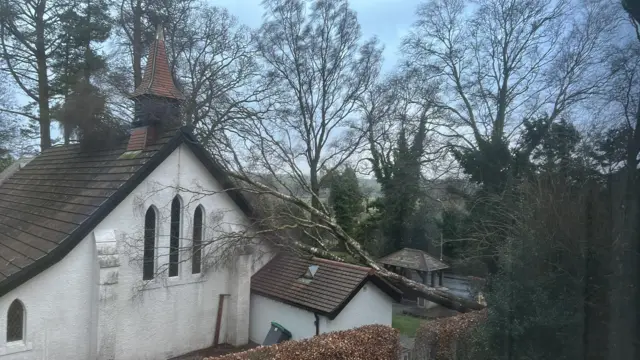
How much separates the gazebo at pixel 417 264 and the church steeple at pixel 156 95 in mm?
10371

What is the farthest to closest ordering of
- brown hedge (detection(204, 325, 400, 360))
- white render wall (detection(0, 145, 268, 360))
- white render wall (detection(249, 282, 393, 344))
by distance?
white render wall (detection(249, 282, 393, 344))
white render wall (detection(0, 145, 268, 360))
brown hedge (detection(204, 325, 400, 360))

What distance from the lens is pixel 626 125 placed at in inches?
138

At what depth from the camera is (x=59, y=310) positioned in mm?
7574

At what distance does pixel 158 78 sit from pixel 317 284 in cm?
624

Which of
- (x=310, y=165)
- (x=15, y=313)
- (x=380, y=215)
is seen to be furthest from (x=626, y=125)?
(x=380, y=215)

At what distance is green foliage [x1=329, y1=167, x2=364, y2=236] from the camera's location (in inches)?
797

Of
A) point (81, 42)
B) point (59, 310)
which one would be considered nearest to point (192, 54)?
point (81, 42)

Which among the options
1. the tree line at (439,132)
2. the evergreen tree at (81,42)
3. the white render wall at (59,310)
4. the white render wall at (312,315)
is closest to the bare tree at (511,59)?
the tree line at (439,132)

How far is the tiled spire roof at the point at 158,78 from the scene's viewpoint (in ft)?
31.5

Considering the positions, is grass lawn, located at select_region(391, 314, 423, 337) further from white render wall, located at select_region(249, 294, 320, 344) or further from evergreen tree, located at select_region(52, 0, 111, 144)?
evergreen tree, located at select_region(52, 0, 111, 144)

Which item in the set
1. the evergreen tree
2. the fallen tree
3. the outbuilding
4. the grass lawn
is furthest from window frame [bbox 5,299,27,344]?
the evergreen tree

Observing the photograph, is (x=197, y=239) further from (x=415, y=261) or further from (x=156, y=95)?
(x=415, y=261)

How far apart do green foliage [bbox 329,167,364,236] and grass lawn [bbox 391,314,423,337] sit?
6467 mm

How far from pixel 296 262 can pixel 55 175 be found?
24.0 feet
